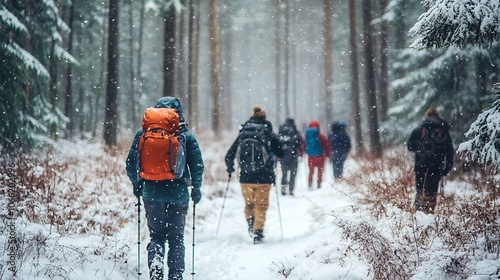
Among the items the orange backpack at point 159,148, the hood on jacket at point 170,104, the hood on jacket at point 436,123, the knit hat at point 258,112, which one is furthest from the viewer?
the knit hat at point 258,112

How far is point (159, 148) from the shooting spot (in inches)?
161

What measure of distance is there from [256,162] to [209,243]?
1746 mm

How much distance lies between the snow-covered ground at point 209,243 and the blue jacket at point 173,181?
92 centimetres

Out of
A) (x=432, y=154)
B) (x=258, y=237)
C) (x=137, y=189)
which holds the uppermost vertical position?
(x=432, y=154)

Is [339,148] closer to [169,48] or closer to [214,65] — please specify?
[169,48]

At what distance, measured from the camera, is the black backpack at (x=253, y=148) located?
7152mm

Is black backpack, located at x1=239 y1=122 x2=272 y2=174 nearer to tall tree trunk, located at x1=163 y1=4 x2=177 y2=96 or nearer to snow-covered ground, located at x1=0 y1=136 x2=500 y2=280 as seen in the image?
snow-covered ground, located at x1=0 y1=136 x2=500 y2=280

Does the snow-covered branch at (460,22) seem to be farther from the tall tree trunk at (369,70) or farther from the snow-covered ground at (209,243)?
the tall tree trunk at (369,70)

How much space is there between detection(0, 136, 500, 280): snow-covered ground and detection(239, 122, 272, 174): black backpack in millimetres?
1475

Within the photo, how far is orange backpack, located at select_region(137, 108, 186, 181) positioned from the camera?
4.11 meters

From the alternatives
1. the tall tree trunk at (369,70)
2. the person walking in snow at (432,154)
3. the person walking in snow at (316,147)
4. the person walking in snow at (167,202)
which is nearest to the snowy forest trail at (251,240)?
the person walking in snow at (167,202)

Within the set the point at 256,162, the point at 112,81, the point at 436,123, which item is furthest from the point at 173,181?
the point at 112,81

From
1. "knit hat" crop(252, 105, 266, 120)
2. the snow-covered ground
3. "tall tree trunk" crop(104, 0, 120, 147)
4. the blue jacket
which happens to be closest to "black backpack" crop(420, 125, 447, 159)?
the snow-covered ground

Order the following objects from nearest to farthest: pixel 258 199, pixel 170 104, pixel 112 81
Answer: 1. pixel 170 104
2. pixel 258 199
3. pixel 112 81
